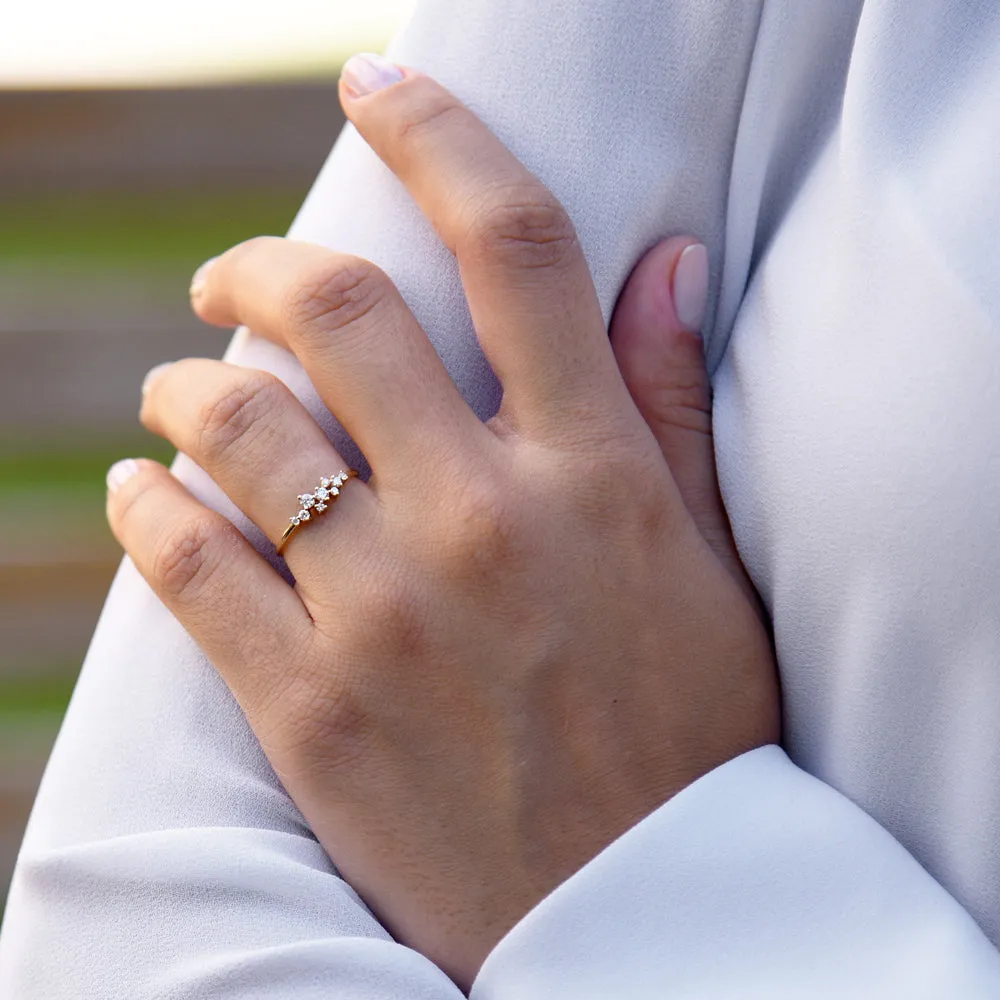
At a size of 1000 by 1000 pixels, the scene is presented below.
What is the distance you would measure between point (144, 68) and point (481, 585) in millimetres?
1877

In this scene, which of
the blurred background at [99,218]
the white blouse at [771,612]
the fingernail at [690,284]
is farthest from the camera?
the blurred background at [99,218]

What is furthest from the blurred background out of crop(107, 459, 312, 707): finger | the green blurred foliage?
crop(107, 459, 312, 707): finger

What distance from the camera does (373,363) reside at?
61 centimetres

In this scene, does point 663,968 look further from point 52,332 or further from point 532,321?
point 52,332

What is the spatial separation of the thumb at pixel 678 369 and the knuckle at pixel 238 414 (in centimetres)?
21

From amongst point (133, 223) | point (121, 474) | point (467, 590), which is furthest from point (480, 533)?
point (133, 223)

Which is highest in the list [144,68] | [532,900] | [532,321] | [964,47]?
[964,47]

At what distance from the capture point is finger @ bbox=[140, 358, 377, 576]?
619 millimetres

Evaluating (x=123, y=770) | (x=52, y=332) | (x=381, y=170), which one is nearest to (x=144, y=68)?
(x=52, y=332)

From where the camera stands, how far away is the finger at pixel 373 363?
0.61 metres

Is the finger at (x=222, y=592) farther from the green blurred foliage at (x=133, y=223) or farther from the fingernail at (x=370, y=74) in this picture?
the green blurred foliage at (x=133, y=223)

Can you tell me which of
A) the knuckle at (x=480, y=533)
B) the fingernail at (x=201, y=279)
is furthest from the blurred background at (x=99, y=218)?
the knuckle at (x=480, y=533)

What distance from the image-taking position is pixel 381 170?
672mm

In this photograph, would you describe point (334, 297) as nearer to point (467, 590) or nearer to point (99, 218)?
point (467, 590)
